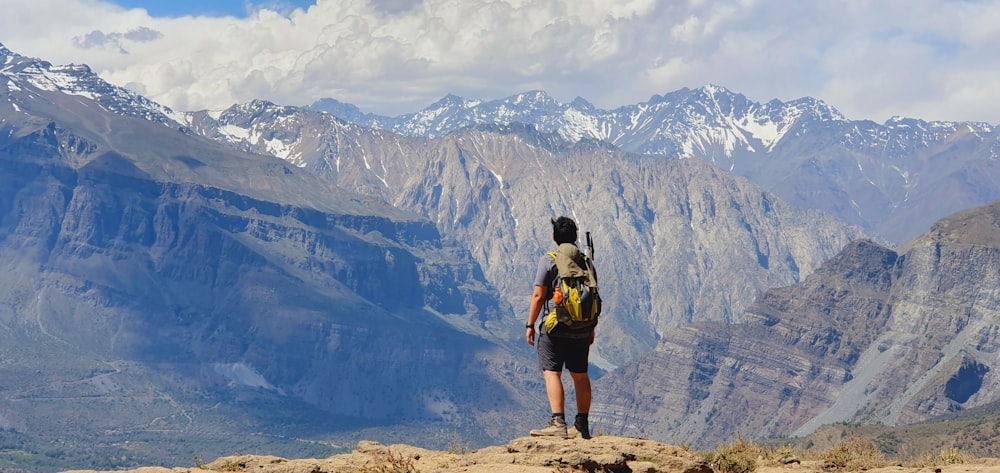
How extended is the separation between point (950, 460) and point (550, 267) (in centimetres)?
893

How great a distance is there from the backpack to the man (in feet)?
0.13

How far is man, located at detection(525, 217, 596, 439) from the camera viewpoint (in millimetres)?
23906

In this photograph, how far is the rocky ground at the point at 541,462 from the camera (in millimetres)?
21891

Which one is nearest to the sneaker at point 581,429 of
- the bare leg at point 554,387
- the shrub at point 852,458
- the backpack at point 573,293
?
the bare leg at point 554,387

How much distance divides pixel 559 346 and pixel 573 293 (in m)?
1.26

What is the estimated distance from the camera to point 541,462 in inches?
868

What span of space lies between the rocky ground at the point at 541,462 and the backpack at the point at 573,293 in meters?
2.08

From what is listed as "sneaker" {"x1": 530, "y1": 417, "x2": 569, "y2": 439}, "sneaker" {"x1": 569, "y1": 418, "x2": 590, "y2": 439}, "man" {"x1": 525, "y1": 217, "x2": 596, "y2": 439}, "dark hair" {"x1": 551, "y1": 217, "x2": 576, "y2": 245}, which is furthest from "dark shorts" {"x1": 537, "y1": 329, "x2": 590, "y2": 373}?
"dark hair" {"x1": 551, "y1": 217, "x2": 576, "y2": 245}

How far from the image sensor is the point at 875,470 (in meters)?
24.4

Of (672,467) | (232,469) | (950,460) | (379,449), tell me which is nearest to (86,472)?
(232,469)

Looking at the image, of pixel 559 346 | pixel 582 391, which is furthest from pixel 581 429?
pixel 559 346

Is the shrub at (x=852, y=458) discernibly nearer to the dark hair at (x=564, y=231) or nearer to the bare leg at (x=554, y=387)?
the bare leg at (x=554, y=387)

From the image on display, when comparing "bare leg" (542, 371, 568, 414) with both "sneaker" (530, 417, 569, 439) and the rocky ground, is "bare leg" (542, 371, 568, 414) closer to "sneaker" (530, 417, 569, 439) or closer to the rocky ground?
"sneaker" (530, 417, 569, 439)

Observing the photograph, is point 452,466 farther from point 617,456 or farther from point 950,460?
point 950,460
